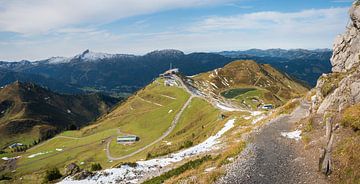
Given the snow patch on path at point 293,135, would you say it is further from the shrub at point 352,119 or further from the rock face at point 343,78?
the shrub at point 352,119

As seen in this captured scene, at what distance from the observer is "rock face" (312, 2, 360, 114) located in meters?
53.0

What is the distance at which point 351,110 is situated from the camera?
4672 cm

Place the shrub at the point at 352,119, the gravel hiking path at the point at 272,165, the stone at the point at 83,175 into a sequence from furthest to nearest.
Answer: the stone at the point at 83,175 → the shrub at the point at 352,119 → the gravel hiking path at the point at 272,165

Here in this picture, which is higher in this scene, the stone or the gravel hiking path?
the gravel hiking path

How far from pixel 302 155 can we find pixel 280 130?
1688 cm

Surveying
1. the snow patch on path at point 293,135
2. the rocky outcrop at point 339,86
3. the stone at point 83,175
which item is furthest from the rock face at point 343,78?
the stone at point 83,175

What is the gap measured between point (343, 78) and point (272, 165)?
3211 centimetres

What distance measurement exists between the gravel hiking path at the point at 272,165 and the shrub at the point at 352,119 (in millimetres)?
6466

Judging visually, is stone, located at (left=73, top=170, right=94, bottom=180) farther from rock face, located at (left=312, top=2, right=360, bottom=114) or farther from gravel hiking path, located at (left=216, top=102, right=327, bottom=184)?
rock face, located at (left=312, top=2, right=360, bottom=114)

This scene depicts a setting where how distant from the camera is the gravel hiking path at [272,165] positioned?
3428 centimetres

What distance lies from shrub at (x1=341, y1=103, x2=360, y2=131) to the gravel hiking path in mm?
6466

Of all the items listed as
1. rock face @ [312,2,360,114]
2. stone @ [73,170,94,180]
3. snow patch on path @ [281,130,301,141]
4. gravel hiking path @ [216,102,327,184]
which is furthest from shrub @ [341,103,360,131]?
stone @ [73,170,94,180]

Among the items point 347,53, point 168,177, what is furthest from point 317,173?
point 347,53

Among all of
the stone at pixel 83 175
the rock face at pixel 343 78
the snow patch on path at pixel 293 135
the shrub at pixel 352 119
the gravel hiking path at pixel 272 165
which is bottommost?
the stone at pixel 83 175
